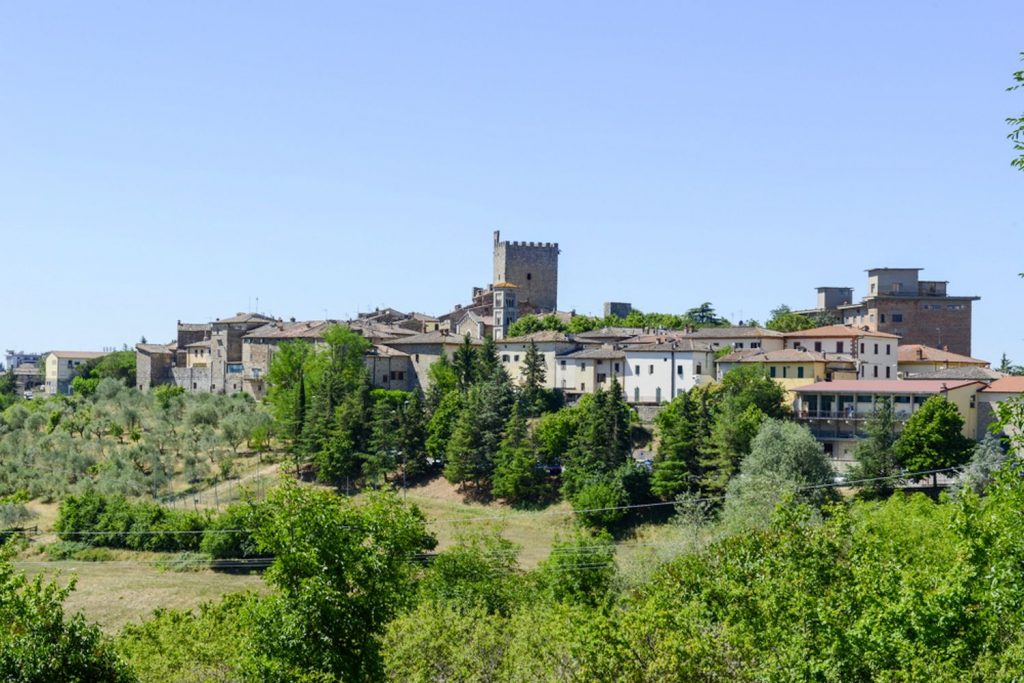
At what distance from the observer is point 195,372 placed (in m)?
106

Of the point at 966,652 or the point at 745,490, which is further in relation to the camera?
the point at 745,490

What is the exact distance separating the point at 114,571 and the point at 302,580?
118 feet

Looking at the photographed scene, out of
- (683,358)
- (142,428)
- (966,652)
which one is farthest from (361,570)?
(142,428)

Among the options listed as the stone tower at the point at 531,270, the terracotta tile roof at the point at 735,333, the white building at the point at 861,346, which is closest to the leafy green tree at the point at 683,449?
the white building at the point at 861,346

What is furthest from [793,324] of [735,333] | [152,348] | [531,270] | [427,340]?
[152,348]

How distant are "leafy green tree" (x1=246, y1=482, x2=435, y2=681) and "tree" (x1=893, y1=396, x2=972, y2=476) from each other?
1364 inches

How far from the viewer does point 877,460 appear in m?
54.5

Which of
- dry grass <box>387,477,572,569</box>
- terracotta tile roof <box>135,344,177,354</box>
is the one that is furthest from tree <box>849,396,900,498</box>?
terracotta tile roof <box>135,344,177,354</box>

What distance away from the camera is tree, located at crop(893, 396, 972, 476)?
2137 inches

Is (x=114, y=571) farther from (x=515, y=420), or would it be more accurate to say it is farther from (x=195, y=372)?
(x=195, y=372)

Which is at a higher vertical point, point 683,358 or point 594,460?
point 683,358

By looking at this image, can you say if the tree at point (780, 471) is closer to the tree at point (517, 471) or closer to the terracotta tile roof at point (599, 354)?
the tree at point (517, 471)

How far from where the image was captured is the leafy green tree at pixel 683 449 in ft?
187

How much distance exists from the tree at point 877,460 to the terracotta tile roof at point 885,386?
4190 mm
